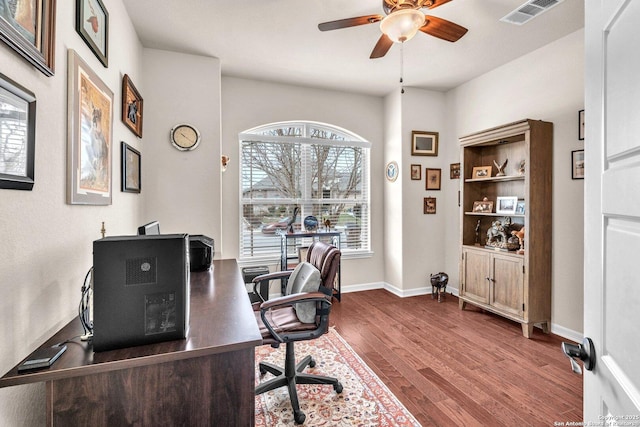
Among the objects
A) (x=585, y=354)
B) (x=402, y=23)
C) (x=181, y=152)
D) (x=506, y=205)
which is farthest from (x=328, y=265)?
(x=506, y=205)

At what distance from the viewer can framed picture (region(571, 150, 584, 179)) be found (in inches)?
108

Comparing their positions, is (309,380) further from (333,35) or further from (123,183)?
(333,35)

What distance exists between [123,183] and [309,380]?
193cm

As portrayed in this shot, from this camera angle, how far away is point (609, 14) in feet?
2.15

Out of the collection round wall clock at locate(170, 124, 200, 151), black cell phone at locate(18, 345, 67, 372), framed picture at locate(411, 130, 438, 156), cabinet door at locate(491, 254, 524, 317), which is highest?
framed picture at locate(411, 130, 438, 156)

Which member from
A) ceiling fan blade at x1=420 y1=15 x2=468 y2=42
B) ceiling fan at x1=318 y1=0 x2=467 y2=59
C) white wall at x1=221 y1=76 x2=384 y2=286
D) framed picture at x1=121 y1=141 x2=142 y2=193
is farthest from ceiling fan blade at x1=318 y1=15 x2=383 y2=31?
white wall at x1=221 y1=76 x2=384 y2=286

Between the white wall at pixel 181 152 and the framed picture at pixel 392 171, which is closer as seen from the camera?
the white wall at pixel 181 152

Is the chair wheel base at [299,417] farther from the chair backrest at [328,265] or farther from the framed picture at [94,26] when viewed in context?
the framed picture at [94,26]

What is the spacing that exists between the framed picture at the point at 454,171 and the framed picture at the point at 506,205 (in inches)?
31.4

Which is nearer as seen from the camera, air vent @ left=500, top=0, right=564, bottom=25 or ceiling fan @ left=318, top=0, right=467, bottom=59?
ceiling fan @ left=318, top=0, right=467, bottom=59

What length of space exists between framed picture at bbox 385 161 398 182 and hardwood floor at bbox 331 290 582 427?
175 centimetres

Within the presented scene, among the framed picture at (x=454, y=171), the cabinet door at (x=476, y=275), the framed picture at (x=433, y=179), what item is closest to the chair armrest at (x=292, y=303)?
the cabinet door at (x=476, y=275)

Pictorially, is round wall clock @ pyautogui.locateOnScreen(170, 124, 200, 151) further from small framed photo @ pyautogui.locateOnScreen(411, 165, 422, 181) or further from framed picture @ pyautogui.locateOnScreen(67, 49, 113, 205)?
small framed photo @ pyautogui.locateOnScreen(411, 165, 422, 181)

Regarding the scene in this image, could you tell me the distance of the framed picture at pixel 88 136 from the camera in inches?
54.7
